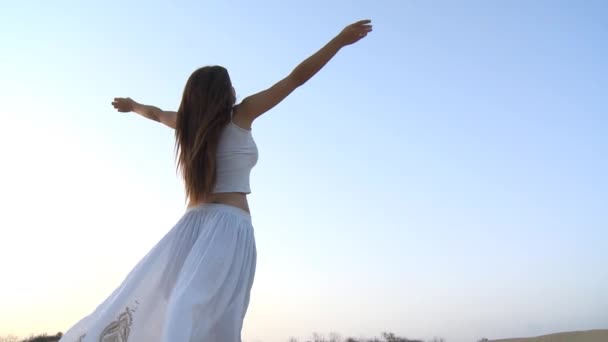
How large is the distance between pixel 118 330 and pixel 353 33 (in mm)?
2620

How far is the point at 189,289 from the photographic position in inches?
167

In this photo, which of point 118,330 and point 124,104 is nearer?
point 118,330

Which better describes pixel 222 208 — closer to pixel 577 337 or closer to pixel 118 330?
pixel 118 330

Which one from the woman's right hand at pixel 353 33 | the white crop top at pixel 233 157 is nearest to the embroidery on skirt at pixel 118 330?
the white crop top at pixel 233 157

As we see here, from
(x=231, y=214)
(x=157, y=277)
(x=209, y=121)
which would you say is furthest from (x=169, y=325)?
(x=209, y=121)

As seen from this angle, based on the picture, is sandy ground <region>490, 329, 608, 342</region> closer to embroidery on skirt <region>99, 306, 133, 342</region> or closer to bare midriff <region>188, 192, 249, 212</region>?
bare midriff <region>188, 192, 249, 212</region>

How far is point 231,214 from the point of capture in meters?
4.81

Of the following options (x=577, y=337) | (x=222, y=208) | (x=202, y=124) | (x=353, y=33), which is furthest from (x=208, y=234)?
(x=577, y=337)

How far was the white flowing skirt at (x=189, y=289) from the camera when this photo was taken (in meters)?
4.25

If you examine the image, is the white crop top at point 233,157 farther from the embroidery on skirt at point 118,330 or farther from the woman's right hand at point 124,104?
the woman's right hand at point 124,104

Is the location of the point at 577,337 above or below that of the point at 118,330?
below

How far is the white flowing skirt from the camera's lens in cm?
425

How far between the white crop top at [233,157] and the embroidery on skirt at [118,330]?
1089 millimetres

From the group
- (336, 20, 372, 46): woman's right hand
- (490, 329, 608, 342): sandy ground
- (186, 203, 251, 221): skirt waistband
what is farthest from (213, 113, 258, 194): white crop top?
(490, 329, 608, 342): sandy ground
